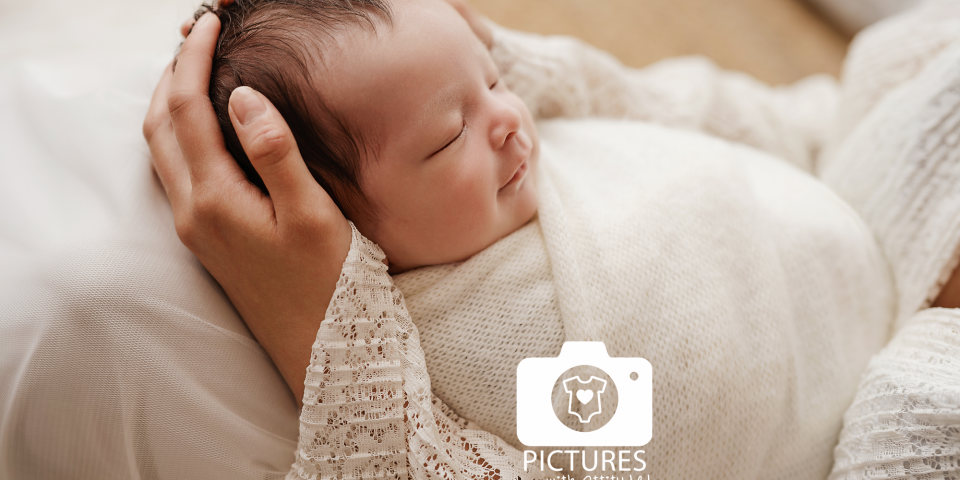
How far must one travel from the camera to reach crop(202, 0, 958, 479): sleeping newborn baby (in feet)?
2.23

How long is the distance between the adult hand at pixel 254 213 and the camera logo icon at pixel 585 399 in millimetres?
302

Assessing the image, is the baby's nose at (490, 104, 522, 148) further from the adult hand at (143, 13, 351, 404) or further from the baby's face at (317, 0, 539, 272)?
the adult hand at (143, 13, 351, 404)

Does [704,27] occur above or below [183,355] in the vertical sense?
above

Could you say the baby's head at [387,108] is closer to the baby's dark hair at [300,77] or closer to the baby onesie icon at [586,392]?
the baby's dark hair at [300,77]

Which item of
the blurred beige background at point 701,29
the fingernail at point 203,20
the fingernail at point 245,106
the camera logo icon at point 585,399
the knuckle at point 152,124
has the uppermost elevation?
the fingernail at point 203,20

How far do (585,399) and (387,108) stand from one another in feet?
1.53

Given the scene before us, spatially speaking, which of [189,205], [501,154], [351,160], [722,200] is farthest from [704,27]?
[189,205]

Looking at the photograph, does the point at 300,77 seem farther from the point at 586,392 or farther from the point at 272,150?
the point at 586,392

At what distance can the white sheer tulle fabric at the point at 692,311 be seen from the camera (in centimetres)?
69

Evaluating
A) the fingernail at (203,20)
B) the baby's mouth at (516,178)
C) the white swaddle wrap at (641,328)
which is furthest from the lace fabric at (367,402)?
the fingernail at (203,20)

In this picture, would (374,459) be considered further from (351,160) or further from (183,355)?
(351,160)

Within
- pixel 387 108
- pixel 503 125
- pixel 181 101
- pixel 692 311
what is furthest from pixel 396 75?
pixel 692 311

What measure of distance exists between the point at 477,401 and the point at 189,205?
0.46 metres

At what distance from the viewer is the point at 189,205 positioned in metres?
0.67
